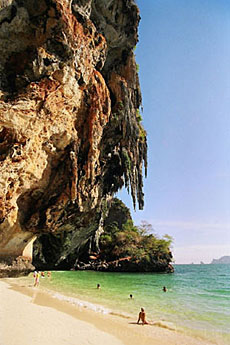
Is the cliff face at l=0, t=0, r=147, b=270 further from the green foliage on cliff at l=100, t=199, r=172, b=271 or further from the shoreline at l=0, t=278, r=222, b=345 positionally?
the green foliage on cliff at l=100, t=199, r=172, b=271

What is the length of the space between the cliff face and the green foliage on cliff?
15.1 metres

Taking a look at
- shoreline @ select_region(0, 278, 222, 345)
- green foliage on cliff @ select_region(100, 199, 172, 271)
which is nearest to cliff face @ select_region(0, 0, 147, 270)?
shoreline @ select_region(0, 278, 222, 345)

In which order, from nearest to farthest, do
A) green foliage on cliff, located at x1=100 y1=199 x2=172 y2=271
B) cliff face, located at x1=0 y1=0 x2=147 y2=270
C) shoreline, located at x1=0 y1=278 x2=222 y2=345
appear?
1. shoreline, located at x1=0 y1=278 x2=222 y2=345
2. cliff face, located at x1=0 y1=0 x2=147 y2=270
3. green foliage on cliff, located at x1=100 y1=199 x2=172 y2=271

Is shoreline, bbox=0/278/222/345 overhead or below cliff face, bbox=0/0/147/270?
below

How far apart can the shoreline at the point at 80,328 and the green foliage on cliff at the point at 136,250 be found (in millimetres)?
25522

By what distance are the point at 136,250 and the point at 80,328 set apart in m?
27.9

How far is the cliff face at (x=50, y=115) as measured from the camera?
11.0 meters

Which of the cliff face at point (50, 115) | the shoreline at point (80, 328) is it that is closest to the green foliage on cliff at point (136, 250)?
the cliff face at point (50, 115)

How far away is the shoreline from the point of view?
195 inches

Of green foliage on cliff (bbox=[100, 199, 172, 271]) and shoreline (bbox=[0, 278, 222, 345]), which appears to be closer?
shoreline (bbox=[0, 278, 222, 345])

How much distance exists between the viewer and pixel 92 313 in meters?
7.51

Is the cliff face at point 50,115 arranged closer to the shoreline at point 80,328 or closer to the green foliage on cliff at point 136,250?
the shoreline at point 80,328

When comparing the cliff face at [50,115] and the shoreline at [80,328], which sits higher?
the cliff face at [50,115]

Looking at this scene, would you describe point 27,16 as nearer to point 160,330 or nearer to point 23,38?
point 23,38
